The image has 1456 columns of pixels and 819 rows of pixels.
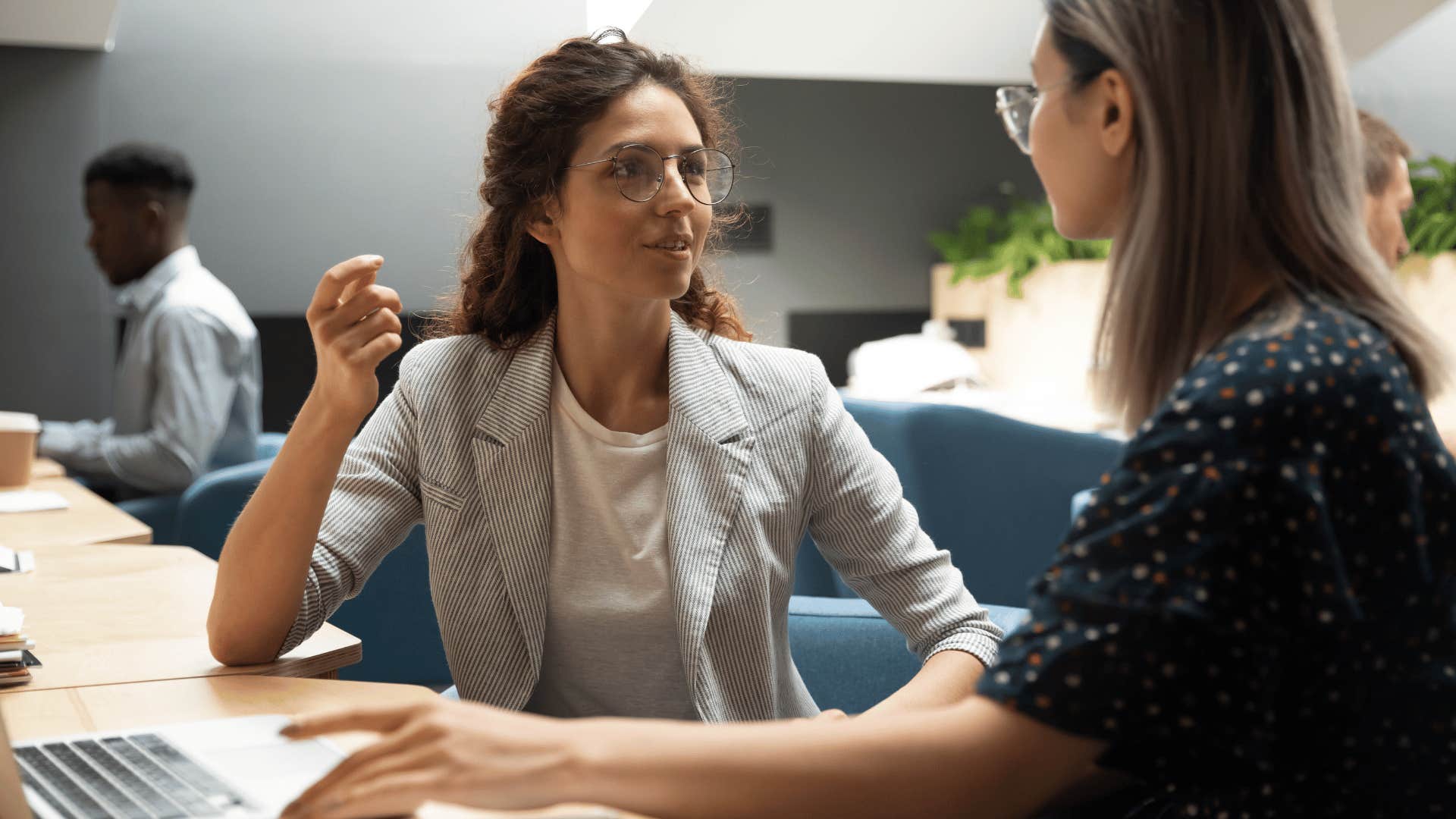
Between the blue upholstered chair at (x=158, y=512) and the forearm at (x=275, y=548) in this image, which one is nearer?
the forearm at (x=275, y=548)

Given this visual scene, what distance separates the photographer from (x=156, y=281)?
11.6 feet

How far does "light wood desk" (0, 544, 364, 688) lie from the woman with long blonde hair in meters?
0.60

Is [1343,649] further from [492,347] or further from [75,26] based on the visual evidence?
[75,26]

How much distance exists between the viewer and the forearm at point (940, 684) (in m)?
1.33

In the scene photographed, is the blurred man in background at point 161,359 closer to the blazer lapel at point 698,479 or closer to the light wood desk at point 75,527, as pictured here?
the light wood desk at point 75,527

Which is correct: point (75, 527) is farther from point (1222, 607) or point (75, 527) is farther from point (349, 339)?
point (1222, 607)

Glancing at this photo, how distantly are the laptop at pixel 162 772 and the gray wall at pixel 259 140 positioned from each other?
3.62 metres

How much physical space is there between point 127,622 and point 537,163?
73 centimetres

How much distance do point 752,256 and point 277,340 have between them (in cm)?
229

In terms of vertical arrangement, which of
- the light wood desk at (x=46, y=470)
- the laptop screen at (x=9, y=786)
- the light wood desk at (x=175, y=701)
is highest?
the laptop screen at (x=9, y=786)

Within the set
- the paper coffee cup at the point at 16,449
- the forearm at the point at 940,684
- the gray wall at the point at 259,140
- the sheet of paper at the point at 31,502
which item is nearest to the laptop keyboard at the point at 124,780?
the forearm at the point at 940,684

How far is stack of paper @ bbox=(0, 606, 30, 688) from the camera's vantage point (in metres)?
1.23

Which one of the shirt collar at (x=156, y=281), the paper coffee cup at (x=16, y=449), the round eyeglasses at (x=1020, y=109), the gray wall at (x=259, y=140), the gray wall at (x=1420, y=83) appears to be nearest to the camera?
the round eyeglasses at (x=1020, y=109)

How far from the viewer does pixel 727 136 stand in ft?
5.72
